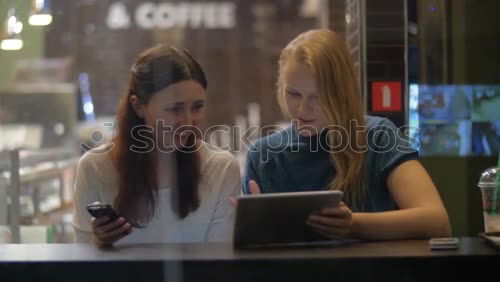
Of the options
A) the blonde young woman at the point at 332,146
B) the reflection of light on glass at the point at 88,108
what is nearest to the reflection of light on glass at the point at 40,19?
the reflection of light on glass at the point at 88,108

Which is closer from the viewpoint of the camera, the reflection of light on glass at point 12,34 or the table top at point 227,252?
the table top at point 227,252

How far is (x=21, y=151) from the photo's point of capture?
278 centimetres

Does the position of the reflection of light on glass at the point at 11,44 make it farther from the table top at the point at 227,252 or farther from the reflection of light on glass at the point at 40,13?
the table top at the point at 227,252

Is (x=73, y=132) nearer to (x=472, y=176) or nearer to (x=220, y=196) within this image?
(x=220, y=196)

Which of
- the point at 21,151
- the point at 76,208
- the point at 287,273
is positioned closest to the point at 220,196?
the point at 76,208

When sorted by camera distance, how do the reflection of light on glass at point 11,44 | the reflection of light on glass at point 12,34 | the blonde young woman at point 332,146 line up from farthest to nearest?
the reflection of light on glass at point 11,44, the reflection of light on glass at point 12,34, the blonde young woman at point 332,146

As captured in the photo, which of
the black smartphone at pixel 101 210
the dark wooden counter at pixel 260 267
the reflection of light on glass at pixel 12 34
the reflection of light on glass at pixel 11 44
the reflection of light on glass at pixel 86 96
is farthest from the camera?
the reflection of light on glass at pixel 86 96

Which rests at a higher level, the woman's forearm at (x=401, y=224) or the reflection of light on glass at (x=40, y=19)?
the reflection of light on glass at (x=40, y=19)

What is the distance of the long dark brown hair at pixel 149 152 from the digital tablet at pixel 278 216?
411 millimetres

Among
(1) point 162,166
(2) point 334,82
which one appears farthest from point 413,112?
(1) point 162,166

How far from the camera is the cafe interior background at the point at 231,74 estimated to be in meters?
2.38

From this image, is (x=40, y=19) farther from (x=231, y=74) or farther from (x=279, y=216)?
(x=279, y=216)

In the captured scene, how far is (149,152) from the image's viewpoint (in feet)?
5.68

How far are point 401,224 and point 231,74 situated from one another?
1430 millimetres
